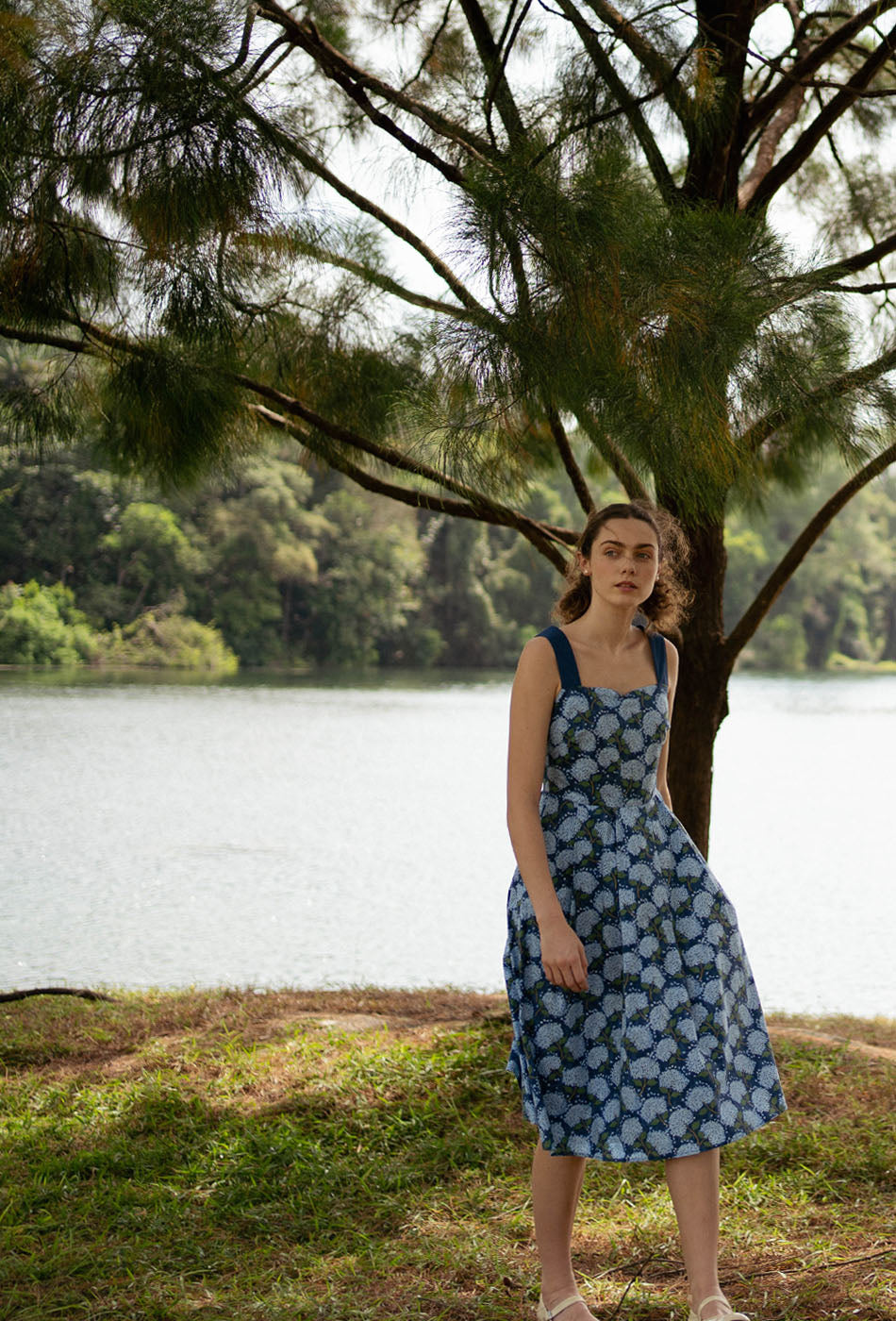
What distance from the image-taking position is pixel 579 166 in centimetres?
237

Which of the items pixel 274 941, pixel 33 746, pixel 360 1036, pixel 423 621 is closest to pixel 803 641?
pixel 423 621

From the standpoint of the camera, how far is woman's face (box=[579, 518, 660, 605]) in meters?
1.75

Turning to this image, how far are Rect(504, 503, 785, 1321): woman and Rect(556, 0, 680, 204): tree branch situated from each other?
4.91 feet

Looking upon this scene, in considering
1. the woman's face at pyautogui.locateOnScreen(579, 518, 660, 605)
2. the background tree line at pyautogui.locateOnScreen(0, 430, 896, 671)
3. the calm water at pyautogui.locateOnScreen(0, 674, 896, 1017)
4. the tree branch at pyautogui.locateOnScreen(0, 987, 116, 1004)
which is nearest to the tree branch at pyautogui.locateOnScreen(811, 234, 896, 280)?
the woman's face at pyautogui.locateOnScreen(579, 518, 660, 605)

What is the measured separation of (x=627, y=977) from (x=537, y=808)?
0.78 ft

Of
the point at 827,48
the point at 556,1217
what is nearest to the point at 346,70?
the point at 827,48

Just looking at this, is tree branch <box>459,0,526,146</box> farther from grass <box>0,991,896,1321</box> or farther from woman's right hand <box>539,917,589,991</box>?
grass <box>0,991,896,1321</box>

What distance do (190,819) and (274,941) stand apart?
11.6 feet

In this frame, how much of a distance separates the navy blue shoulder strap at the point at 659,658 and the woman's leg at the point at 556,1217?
25.0 inches

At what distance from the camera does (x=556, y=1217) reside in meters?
1.66

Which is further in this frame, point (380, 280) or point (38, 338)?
point (380, 280)

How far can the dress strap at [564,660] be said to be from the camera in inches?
66.8

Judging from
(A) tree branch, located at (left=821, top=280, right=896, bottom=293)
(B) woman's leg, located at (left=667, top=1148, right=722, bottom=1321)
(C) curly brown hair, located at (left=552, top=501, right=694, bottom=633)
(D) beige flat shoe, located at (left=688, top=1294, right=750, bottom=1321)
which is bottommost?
(D) beige flat shoe, located at (left=688, top=1294, right=750, bottom=1321)

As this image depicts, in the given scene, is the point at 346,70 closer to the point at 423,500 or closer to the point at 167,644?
the point at 423,500
